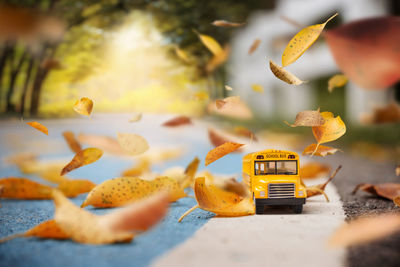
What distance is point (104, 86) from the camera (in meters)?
1.49

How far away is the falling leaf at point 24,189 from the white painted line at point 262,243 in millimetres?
737

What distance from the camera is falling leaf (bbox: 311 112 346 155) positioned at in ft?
3.01

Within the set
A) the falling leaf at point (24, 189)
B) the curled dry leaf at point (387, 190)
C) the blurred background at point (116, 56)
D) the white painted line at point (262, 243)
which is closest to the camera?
the white painted line at point (262, 243)

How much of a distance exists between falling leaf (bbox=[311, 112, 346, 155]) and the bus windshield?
0.65 ft

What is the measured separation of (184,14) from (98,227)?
3.48 feet

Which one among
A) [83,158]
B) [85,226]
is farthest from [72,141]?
[85,226]

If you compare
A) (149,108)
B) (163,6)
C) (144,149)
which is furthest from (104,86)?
(144,149)

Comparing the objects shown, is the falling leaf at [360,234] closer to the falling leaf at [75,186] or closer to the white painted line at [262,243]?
the white painted line at [262,243]

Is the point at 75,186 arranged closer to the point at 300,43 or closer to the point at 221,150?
the point at 221,150

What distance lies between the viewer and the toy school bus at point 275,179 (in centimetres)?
104

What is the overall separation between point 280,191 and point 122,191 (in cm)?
45

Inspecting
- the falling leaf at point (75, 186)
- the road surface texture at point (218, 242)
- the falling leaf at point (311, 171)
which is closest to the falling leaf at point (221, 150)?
the road surface texture at point (218, 242)

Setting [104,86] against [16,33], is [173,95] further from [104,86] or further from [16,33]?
[16,33]

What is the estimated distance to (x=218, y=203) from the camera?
1030mm
